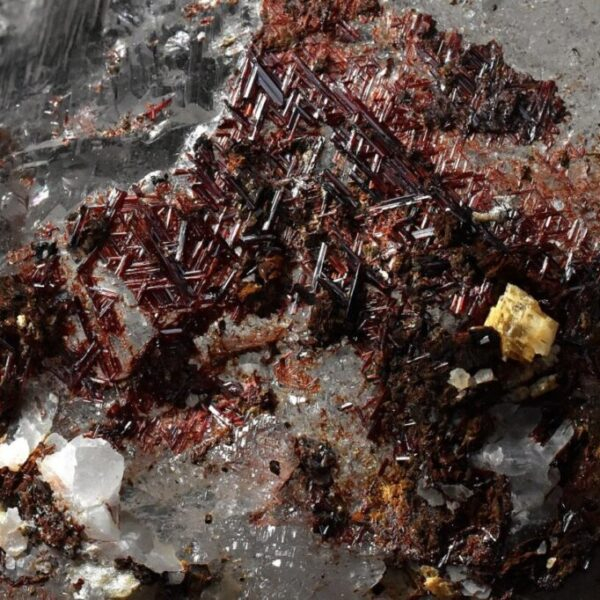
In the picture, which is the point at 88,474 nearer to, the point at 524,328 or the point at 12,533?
the point at 12,533

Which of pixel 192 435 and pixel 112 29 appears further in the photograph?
pixel 112 29

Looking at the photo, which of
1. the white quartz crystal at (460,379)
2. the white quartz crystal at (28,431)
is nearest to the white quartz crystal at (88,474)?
the white quartz crystal at (28,431)

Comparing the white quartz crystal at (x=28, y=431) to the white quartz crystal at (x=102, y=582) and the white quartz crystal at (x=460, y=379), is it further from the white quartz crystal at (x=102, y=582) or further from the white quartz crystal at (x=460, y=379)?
the white quartz crystal at (x=460, y=379)

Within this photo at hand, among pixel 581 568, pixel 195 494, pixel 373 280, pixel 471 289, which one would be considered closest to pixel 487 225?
pixel 471 289

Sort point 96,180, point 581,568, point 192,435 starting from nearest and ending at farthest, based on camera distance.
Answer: point 581,568 < point 192,435 < point 96,180

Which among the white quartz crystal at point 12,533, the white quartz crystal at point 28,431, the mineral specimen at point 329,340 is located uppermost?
the mineral specimen at point 329,340

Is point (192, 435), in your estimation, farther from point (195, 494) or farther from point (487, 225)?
point (487, 225)

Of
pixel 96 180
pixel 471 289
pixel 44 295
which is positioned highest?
pixel 471 289
